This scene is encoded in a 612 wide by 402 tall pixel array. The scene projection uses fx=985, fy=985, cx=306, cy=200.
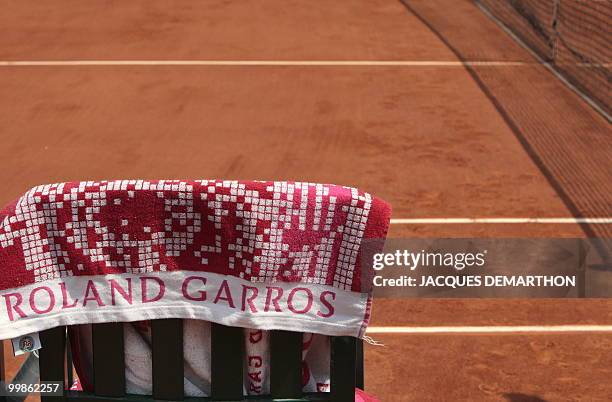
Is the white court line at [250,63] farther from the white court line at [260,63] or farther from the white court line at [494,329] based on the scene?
the white court line at [494,329]

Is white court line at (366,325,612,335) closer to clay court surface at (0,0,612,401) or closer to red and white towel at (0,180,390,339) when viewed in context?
clay court surface at (0,0,612,401)

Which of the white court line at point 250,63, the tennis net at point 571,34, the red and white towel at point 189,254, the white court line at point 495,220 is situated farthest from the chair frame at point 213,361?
the white court line at point 250,63

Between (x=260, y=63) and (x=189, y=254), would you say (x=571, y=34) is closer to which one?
(x=260, y=63)

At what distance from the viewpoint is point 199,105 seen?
10.5 meters

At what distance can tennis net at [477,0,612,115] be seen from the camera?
11761mm

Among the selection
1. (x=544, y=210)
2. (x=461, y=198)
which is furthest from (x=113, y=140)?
(x=544, y=210)

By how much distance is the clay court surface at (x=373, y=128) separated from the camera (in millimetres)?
5570

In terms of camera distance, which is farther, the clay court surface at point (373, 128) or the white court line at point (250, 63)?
the white court line at point (250, 63)

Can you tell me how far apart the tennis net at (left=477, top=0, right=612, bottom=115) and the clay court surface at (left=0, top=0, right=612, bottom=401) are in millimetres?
359

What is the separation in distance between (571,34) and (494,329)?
8864 millimetres

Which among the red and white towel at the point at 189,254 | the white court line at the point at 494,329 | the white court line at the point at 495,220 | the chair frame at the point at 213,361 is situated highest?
the red and white towel at the point at 189,254

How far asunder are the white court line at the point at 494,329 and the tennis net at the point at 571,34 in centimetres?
516

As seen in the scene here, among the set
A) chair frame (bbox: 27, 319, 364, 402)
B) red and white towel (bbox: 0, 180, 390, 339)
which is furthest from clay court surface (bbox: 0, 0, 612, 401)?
red and white towel (bbox: 0, 180, 390, 339)

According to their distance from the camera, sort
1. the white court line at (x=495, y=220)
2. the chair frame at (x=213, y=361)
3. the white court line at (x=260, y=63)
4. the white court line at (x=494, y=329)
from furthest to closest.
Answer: the white court line at (x=260, y=63) < the white court line at (x=495, y=220) < the white court line at (x=494, y=329) < the chair frame at (x=213, y=361)
